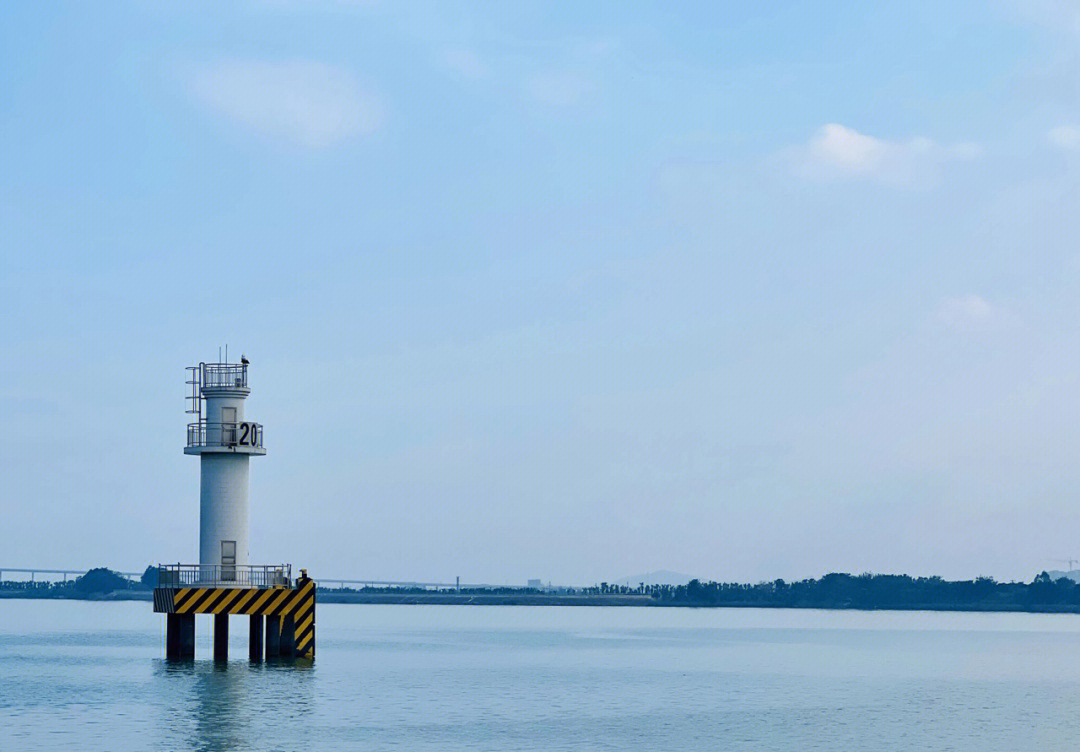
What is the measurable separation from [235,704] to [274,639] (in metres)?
15.8

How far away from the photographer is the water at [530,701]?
147 ft

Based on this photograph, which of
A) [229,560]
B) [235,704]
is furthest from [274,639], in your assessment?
[235,704]

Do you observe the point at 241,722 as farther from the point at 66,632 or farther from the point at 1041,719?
the point at 66,632

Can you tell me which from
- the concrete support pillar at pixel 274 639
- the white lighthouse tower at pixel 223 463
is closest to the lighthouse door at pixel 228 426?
the white lighthouse tower at pixel 223 463

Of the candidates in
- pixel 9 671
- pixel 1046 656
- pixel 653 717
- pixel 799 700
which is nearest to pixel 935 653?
pixel 1046 656

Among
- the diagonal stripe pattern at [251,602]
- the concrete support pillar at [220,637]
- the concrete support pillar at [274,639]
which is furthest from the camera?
the concrete support pillar at [274,639]

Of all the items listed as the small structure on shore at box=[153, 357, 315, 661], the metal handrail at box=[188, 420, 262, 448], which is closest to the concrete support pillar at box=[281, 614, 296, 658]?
the small structure on shore at box=[153, 357, 315, 661]

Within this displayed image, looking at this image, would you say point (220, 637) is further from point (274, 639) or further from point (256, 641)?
point (274, 639)

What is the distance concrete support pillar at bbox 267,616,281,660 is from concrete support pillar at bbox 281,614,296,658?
15.5 inches

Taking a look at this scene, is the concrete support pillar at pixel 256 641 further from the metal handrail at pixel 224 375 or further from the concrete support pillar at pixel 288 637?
the metal handrail at pixel 224 375

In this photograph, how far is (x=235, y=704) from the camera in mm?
49781

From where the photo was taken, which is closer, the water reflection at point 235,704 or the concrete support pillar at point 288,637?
the water reflection at point 235,704

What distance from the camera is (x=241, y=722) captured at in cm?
4519

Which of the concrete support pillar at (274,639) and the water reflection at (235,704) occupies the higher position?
the concrete support pillar at (274,639)
